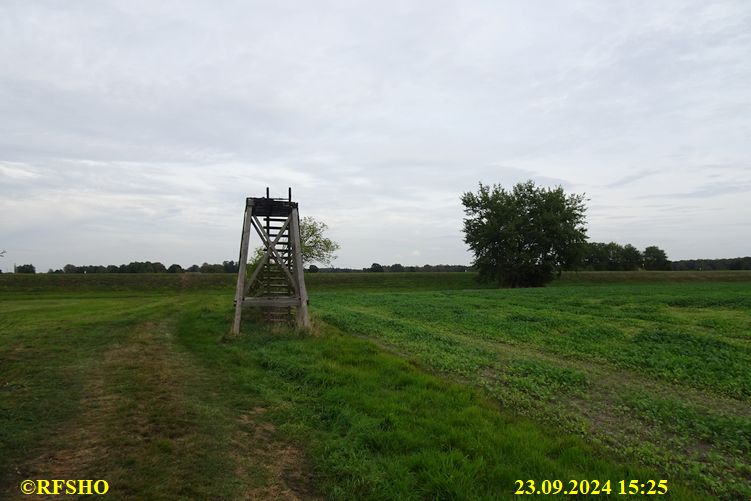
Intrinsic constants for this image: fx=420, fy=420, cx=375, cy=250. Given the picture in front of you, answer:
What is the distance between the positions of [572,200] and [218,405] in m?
59.1

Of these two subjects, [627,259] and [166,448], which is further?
[627,259]

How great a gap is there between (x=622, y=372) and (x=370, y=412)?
688 cm

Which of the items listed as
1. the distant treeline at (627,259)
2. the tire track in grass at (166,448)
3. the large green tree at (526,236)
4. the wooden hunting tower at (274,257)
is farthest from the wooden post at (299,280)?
the distant treeline at (627,259)

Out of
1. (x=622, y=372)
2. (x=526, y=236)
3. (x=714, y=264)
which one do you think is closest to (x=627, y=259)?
(x=714, y=264)

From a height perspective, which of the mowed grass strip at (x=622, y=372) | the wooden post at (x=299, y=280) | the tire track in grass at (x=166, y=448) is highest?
the wooden post at (x=299, y=280)

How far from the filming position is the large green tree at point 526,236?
5447 centimetres

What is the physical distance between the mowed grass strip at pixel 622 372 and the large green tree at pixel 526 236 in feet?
115

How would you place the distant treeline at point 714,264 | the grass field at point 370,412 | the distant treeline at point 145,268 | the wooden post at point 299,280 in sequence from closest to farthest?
1. the grass field at point 370,412
2. the wooden post at point 299,280
3. the distant treeline at point 145,268
4. the distant treeline at point 714,264

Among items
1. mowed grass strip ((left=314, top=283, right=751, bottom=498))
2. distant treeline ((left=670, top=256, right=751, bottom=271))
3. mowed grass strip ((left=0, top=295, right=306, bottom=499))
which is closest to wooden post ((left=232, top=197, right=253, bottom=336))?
mowed grass strip ((left=0, top=295, right=306, bottom=499))

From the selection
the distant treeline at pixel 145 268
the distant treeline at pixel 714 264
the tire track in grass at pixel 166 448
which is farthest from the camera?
the distant treeline at pixel 714 264

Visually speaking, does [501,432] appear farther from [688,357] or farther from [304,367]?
A: [688,357]

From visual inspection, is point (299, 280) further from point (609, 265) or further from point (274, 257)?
point (609, 265)

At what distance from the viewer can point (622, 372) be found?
33.1 feet

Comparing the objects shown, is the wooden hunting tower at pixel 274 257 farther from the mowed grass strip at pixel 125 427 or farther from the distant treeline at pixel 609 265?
the distant treeline at pixel 609 265
